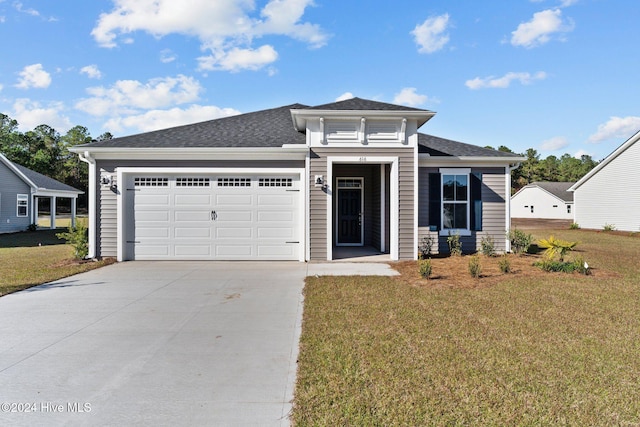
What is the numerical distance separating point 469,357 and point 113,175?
9.94m

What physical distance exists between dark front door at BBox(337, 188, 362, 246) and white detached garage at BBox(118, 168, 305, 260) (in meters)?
3.06

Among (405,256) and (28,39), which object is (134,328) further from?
(28,39)

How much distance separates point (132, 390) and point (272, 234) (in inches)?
278

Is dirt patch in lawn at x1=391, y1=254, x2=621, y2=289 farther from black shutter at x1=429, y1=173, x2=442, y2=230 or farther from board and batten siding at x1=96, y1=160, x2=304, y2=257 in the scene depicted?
board and batten siding at x1=96, y1=160, x2=304, y2=257

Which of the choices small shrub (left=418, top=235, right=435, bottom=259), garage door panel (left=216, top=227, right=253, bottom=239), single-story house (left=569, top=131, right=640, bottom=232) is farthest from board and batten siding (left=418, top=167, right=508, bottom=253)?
single-story house (left=569, top=131, right=640, bottom=232)

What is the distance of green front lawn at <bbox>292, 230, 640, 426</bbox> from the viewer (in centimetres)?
259

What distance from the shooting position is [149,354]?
12.2 ft

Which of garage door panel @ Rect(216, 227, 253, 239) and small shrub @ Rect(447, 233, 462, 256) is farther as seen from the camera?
small shrub @ Rect(447, 233, 462, 256)

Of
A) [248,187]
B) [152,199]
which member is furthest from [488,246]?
[152,199]

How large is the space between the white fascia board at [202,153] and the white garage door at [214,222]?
1.91ft

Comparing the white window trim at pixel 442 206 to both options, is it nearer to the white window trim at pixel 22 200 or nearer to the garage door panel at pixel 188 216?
the garage door panel at pixel 188 216

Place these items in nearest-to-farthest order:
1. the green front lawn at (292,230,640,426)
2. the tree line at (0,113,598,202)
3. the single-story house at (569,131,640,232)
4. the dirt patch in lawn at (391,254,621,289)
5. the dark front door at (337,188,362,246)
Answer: the green front lawn at (292,230,640,426)
the dirt patch in lawn at (391,254,621,289)
the dark front door at (337,188,362,246)
the single-story house at (569,131,640,232)
the tree line at (0,113,598,202)

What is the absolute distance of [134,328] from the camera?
4535 mm

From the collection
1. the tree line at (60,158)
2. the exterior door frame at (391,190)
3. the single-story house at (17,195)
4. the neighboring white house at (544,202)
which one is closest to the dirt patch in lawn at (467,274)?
the exterior door frame at (391,190)
